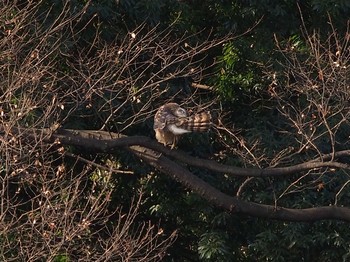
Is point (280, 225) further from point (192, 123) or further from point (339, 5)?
point (192, 123)

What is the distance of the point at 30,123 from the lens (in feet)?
36.6

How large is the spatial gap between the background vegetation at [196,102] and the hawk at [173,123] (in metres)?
0.24

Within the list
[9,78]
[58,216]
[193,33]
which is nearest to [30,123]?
[9,78]

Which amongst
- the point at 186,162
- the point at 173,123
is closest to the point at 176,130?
the point at 173,123

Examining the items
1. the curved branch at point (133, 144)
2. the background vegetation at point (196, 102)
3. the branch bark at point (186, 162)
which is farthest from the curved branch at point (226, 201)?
the curved branch at point (133, 144)

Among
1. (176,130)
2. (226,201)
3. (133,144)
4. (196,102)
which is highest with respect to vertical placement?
(133,144)

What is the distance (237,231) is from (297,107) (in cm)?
158

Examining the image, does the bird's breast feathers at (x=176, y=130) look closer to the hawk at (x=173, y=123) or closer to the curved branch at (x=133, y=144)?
the hawk at (x=173, y=123)

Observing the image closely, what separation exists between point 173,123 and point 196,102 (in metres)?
2.49

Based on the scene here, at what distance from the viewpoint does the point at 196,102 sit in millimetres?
13266

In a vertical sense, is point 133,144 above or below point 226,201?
above

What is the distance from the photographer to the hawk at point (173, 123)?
34.2 ft

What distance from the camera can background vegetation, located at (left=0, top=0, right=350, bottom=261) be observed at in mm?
11422

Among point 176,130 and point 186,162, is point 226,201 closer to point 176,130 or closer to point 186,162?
point 186,162
